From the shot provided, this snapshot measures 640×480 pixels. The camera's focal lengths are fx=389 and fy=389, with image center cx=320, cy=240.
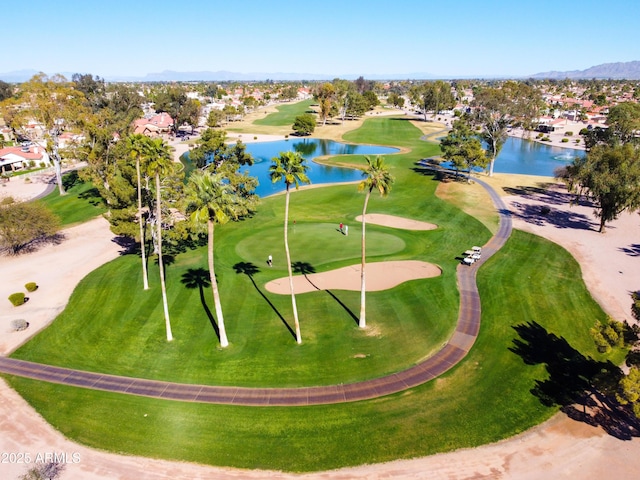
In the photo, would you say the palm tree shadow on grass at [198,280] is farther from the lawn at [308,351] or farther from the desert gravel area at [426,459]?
the desert gravel area at [426,459]

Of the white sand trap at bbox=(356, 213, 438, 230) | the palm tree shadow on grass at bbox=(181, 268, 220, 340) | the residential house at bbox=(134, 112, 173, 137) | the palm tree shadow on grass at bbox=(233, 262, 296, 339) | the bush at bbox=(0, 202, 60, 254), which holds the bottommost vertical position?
the palm tree shadow on grass at bbox=(181, 268, 220, 340)

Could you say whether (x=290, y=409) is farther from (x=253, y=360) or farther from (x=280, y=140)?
(x=280, y=140)

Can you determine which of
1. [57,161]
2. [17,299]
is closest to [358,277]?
[17,299]

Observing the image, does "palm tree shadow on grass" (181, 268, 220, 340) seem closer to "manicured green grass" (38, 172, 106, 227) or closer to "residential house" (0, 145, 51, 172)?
"manicured green grass" (38, 172, 106, 227)

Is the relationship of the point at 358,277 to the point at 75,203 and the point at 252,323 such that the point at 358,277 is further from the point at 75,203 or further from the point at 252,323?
the point at 75,203

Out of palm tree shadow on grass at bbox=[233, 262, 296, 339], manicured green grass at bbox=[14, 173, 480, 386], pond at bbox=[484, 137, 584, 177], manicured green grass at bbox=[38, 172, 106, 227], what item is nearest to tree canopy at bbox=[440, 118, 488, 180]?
pond at bbox=[484, 137, 584, 177]

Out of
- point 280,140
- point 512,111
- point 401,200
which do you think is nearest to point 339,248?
point 401,200
